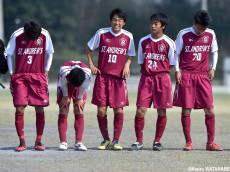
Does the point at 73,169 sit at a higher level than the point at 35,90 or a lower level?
lower

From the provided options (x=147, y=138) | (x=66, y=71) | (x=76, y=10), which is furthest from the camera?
(x=76, y=10)

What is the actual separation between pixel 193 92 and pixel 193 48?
0.66m

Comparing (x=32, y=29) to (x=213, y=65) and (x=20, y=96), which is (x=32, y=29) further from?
(x=213, y=65)

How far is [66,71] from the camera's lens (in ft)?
41.6

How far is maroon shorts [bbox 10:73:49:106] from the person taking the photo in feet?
41.8

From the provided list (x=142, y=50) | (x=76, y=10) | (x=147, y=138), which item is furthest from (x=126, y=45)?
(x=76, y=10)

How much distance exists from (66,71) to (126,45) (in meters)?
1.10

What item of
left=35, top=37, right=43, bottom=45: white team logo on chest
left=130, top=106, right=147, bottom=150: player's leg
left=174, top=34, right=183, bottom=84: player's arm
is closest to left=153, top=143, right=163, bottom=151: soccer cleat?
left=130, top=106, right=147, bottom=150: player's leg

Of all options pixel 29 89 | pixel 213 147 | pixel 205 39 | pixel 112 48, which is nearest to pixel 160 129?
pixel 213 147

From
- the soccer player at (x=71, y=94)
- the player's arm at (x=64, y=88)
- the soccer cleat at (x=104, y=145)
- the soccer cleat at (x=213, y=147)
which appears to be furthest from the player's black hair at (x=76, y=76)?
the soccer cleat at (x=213, y=147)

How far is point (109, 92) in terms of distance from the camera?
13.2 m

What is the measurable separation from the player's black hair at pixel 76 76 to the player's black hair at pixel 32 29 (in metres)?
0.75

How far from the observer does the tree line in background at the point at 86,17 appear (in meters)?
55.8

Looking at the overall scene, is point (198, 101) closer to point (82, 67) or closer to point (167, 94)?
Result: point (167, 94)
